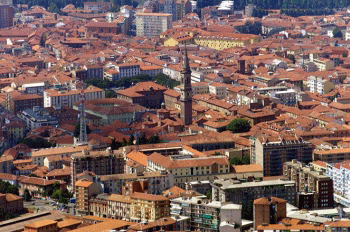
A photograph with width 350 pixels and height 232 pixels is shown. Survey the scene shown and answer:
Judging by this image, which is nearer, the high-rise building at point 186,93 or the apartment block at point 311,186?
the apartment block at point 311,186

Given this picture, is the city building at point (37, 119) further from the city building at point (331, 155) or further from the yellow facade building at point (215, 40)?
the yellow facade building at point (215, 40)

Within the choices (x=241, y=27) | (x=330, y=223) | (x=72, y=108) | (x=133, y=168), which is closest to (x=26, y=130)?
(x=72, y=108)

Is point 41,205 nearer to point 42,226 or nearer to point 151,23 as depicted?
point 42,226

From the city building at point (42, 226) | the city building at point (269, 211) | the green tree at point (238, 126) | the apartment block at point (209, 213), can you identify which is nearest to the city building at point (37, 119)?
the green tree at point (238, 126)

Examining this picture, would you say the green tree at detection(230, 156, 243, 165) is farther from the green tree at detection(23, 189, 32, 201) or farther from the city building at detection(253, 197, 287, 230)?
the city building at detection(253, 197, 287, 230)

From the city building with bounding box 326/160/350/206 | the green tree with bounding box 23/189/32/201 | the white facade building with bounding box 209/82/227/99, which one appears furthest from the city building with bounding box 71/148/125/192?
the white facade building with bounding box 209/82/227/99

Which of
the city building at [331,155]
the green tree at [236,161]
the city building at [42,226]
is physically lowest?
the green tree at [236,161]

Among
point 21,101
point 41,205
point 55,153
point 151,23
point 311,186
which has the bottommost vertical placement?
point 151,23

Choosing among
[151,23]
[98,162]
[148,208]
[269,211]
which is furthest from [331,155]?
[151,23]
